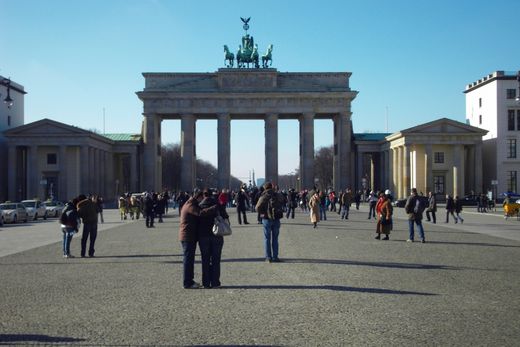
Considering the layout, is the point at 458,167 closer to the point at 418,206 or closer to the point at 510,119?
the point at 510,119

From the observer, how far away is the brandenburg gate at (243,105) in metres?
86.1

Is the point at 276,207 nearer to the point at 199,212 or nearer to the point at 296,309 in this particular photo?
the point at 199,212

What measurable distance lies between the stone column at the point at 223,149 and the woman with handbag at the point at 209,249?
238 feet

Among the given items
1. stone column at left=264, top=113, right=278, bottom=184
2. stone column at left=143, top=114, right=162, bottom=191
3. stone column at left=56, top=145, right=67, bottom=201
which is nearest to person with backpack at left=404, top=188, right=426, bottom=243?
stone column at left=56, top=145, right=67, bottom=201

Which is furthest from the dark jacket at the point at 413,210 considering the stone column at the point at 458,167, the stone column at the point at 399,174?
the stone column at the point at 458,167

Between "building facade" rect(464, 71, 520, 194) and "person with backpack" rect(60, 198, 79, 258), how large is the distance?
68.9 metres

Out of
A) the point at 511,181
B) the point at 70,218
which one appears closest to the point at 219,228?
the point at 70,218

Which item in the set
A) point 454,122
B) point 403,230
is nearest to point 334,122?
point 454,122

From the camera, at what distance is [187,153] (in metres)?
86.1

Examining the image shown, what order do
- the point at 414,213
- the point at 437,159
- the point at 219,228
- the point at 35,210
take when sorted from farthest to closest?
1. the point at 437,159
2. the point at 35,210
3. the point at 414,213
4. the point at 219,228

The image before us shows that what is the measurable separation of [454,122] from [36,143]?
48.6m

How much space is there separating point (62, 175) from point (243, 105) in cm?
2413

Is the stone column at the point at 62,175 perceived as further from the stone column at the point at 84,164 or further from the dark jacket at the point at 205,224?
the dark jacket at the point at 205,224

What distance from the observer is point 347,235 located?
Answer: 27.2 metres
